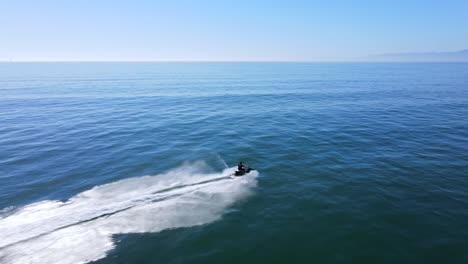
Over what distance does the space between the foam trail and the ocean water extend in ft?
0.37

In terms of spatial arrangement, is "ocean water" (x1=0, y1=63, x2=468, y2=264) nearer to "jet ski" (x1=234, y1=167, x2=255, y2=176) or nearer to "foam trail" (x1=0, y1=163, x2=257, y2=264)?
"foam trail" (x1=0, y1=163, x2=257, y2=264)

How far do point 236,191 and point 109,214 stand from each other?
11.8m

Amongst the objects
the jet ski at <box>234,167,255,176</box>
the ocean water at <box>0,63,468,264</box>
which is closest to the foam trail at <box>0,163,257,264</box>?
the ocean water at <box>0,63,468,264</box>

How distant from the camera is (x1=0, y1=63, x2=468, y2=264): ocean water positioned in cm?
1684

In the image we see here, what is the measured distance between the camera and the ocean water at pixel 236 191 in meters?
16.8

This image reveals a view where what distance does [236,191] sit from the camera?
24.3 meters

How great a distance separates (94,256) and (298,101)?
64.3 metres

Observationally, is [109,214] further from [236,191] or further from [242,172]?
[242,172]

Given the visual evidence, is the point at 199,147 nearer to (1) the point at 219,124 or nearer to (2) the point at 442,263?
(1) the point at 219,124

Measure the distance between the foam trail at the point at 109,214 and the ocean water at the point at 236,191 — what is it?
0.11m

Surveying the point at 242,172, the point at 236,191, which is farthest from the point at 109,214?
the point at 242,172

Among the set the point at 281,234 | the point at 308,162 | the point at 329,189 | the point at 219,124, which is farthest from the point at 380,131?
the point at 281,234

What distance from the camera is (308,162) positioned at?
30.3m

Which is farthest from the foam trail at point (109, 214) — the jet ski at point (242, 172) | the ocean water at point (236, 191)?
the jet ski at point (242, 172)
